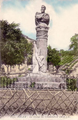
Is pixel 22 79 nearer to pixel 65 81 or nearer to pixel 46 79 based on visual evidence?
pixel 46 79

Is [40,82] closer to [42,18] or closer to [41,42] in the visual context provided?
[41,42]

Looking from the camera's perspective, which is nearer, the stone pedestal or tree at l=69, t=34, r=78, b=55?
the stone pedestal

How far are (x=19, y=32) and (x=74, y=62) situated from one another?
13.2m

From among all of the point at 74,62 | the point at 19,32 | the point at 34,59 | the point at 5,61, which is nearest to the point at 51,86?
the point at 34,59

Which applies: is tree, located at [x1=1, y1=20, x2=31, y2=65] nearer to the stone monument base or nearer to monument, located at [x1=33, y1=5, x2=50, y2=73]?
monument, located at [x1=33, y1=5, x2=50, y2=73]

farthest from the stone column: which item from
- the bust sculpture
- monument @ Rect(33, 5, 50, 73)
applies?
the bust sculpture

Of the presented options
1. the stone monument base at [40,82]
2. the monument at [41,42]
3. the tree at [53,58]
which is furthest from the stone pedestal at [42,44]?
the tree at [53,58]

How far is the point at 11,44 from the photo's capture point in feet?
115

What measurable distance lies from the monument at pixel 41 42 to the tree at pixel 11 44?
15297mm

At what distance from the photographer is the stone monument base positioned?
16.6 m

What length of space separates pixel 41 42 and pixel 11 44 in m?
16.7

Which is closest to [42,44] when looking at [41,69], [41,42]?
[41,42]

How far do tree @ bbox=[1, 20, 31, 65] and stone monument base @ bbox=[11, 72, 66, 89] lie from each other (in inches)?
673

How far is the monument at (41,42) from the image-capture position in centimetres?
1856
